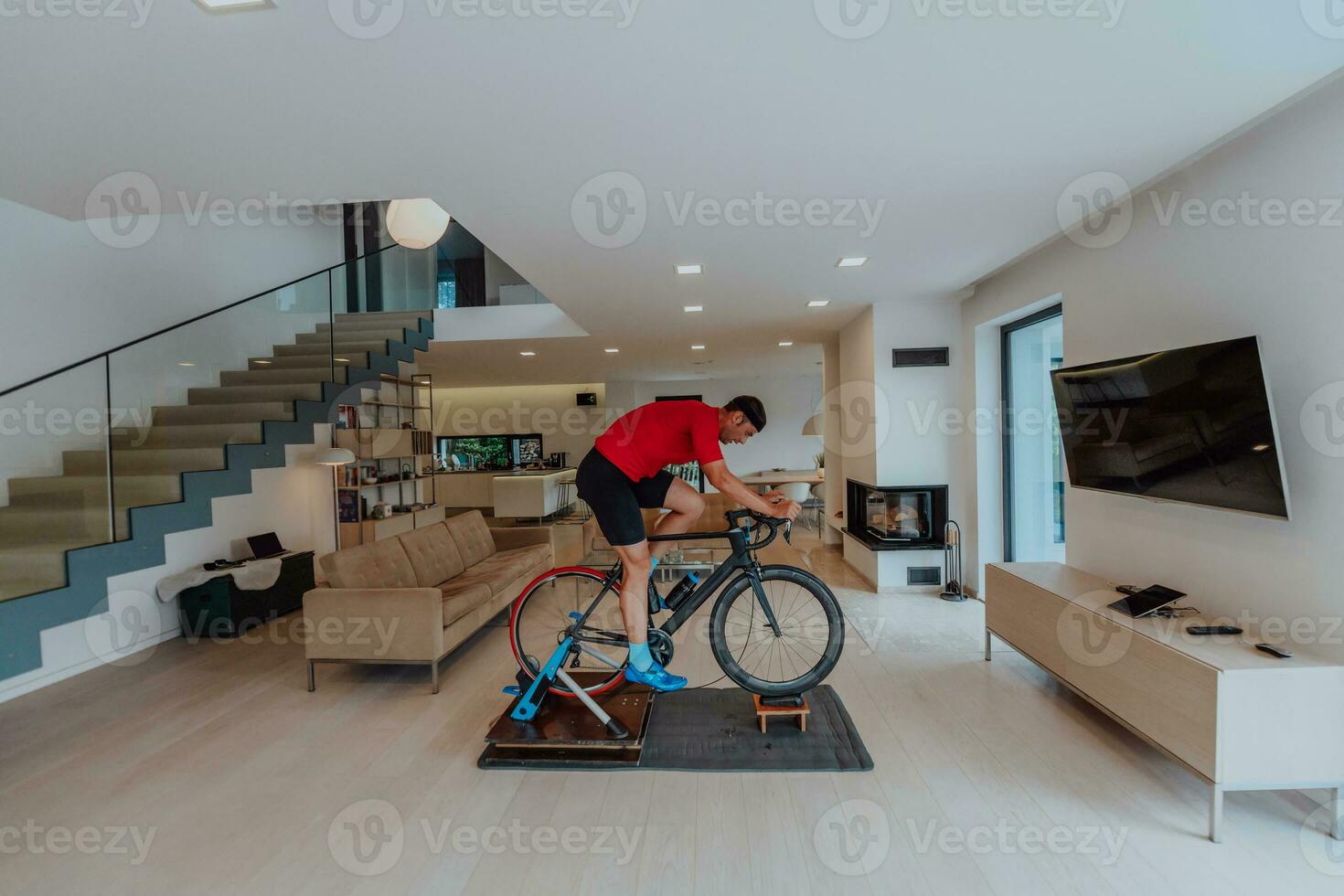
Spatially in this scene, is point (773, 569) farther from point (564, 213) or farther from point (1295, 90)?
point (1295, 90)

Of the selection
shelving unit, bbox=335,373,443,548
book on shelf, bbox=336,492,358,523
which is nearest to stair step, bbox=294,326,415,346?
shelving unit, bbox=335,373,443,548

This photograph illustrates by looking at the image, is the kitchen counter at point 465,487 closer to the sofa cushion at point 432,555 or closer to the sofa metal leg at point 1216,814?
the sofa cushion at point 432,555

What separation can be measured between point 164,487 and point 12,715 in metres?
1.31

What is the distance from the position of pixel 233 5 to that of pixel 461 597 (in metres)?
3.01

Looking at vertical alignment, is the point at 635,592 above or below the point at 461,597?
above

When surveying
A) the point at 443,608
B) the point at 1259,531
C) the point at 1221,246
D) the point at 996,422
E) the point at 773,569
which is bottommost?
the point at 443,608

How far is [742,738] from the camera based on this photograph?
284 centimetres

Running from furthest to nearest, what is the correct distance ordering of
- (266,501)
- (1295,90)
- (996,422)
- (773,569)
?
(266,501) → (996,422) → (773,569) → (1295,90)

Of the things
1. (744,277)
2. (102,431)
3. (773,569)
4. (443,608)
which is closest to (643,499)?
(773,569)

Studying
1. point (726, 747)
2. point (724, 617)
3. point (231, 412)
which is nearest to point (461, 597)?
point (724, 617)

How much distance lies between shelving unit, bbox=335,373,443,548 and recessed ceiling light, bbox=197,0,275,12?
555cm

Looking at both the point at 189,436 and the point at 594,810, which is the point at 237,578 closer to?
the point at 189,436

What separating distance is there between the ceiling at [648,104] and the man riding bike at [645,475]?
1049 mm

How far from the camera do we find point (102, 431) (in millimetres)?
3465
